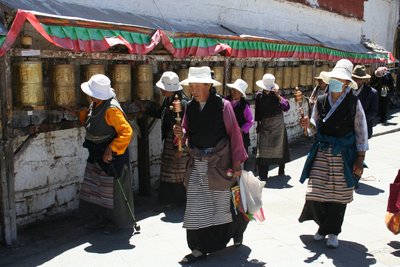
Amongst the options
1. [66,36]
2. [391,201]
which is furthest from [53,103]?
[391,201]

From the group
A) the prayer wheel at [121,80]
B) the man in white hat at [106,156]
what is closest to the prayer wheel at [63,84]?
the man in white hat at [106,156]

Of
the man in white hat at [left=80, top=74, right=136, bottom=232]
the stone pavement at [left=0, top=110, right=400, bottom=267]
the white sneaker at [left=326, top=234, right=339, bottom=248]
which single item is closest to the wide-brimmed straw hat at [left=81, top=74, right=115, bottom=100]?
the man in white hat at [left=80, top=74, right=136, bottom=232]

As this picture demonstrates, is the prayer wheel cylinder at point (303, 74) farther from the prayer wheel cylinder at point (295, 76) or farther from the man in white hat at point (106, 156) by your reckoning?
the man in white hat at point (106, 156)

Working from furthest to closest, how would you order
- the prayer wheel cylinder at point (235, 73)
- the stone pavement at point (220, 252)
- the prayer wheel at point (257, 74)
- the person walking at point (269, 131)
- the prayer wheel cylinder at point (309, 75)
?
the prayer wheel cylinder at point (309, 75), the prayer wheel at point (257, 74), the prayer wheel cylinder at point (235, 73), the person walking at point (269, 131), the stone pavement at point (220, 252)

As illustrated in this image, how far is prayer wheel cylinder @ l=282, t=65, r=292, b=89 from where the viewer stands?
33.3ft

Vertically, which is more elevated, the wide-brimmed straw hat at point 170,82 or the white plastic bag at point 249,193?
the wide-brimmed straw hat at point 170,82

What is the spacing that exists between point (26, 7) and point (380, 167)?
264 inches

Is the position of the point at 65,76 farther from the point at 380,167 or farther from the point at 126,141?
the point at 380,167

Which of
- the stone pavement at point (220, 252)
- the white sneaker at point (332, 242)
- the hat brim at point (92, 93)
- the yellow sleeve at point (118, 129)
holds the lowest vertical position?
the stone pavement at point (220, 252)

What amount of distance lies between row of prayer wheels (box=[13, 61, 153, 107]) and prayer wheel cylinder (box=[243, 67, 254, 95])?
279cm

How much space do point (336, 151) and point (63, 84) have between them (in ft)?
9.55

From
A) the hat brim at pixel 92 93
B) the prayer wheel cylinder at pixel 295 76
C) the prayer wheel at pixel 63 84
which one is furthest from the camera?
the prayer wheel cylinder at pixel 295 76

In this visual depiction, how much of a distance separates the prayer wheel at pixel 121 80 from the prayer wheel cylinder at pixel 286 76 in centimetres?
507

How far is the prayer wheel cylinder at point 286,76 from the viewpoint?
10156 mm
